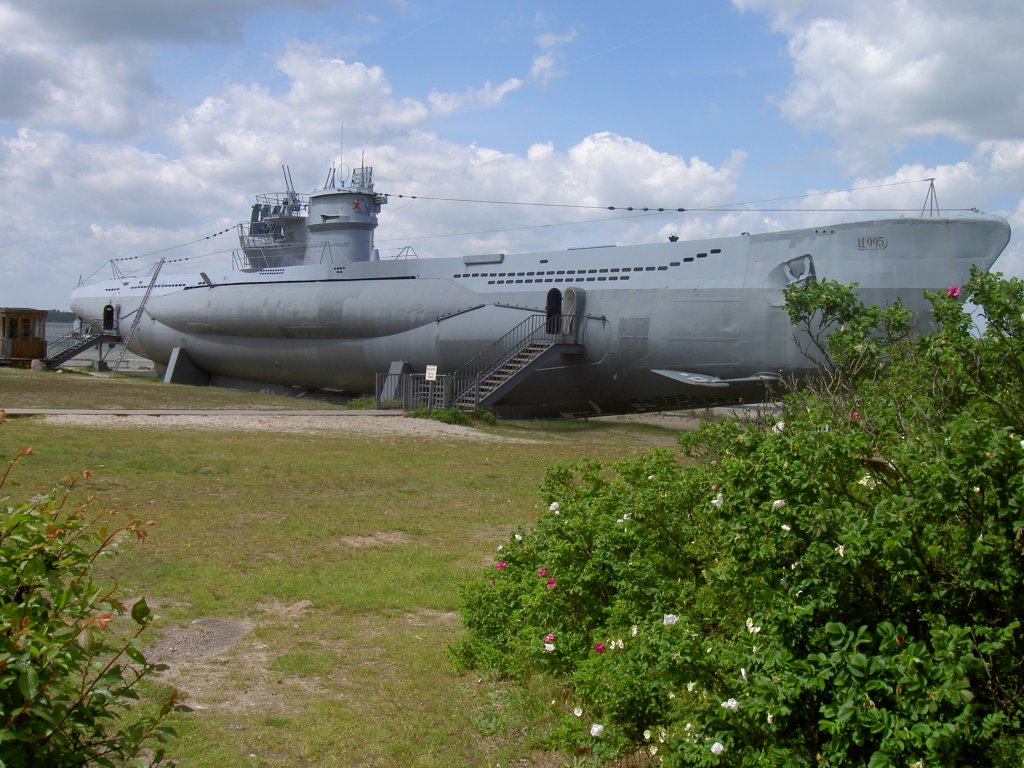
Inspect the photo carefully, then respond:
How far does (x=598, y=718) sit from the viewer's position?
17.9 feet

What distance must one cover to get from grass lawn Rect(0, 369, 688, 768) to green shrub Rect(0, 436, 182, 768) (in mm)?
2405

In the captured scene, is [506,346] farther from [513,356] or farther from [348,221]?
[348,221]

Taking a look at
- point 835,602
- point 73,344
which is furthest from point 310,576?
point 73,344

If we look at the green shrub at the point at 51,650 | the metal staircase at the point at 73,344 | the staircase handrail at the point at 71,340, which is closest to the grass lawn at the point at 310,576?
the green shrub at the point at 51,650

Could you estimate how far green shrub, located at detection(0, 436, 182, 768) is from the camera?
2613 millimetres

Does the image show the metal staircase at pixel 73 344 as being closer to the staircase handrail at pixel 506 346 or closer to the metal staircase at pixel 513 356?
the staircase handrail at pixel 506 346

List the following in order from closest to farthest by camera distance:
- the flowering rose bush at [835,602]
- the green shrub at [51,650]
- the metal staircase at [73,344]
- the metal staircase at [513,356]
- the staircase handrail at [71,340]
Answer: the green shrub at [51,650] → the flowering rose bush at [835,602] → the metal staircase at [513,356] → the metal staircase at [73,344] → the staircase handrail at [71,340]

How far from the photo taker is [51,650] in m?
A: 2.63

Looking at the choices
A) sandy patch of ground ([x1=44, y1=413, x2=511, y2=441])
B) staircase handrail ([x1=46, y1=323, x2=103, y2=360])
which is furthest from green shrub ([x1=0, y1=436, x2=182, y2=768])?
staircase handrail ([x1=46, y1=323, x2=103, y2=360])

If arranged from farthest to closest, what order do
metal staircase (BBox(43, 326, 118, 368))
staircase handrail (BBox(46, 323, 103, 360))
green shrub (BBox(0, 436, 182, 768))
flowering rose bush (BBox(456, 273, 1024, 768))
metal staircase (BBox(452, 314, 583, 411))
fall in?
staircase handrail (BBox(46, 323, 103, 360)) < metal staircase (BBox(43, 326, 118, 368)) < metal staircase (BBox(452, 314, 583, 411)) < flowering rose bush (BBox(456, 273, 1024, 768)) < green shrub (BBox(0, 436, 182, 768))

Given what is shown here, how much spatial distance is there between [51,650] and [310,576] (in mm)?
6816

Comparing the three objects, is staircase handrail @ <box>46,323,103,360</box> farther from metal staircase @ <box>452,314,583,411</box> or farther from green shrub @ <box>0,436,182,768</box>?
green shrub @ <box>0,436,182,768</box>

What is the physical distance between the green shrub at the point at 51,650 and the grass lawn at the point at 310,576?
2.40m

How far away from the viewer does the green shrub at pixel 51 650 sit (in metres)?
2.61
